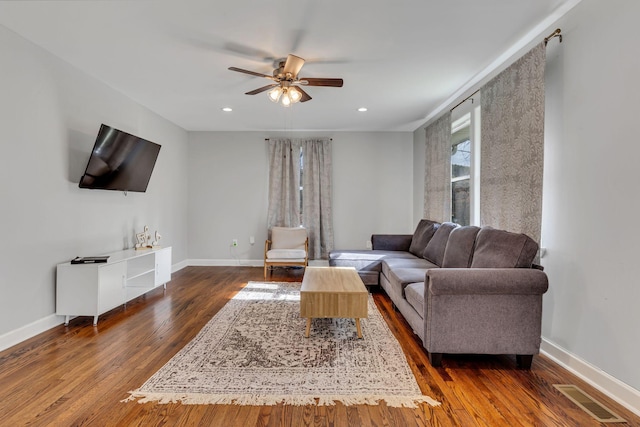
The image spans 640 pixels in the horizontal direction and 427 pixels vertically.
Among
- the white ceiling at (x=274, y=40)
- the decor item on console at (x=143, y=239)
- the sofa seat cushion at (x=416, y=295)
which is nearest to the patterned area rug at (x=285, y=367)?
the sofa seat cushion at (x=416, y=295)

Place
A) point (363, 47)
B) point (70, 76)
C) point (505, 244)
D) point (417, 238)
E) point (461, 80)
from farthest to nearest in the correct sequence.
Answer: point (417, 238) → point (461, 80) → point (70, 76) → point (363, 47) → point (505, 244)

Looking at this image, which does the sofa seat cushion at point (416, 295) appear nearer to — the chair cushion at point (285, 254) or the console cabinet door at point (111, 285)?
the chair cushion at point (285, 254)

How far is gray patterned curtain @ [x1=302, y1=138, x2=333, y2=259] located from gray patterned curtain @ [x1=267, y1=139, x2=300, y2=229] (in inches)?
5.7

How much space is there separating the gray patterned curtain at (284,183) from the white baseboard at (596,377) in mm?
4221

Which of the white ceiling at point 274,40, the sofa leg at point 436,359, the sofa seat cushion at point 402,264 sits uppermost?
the white ceiling at point 274,40

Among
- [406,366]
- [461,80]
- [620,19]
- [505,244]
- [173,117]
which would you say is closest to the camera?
[620,19]

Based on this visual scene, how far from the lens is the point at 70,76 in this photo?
10.3 ft

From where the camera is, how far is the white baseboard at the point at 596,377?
1785 mm

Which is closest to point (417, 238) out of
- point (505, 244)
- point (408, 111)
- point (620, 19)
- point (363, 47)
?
point (408, 111)

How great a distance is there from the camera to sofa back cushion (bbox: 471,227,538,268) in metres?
2.26

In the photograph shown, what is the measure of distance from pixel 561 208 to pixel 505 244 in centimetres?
45

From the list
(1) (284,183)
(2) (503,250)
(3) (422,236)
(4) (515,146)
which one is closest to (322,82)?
(4) (515,146)

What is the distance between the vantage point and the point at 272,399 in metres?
1.86

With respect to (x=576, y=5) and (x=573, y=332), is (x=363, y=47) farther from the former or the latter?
(x=573, y=332)
